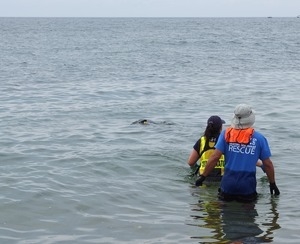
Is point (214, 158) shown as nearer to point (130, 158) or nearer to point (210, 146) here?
point (210, 146)

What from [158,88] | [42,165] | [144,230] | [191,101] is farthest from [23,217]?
[158,88]

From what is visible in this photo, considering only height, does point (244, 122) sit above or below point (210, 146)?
above

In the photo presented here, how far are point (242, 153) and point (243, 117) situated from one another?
0.50 metres

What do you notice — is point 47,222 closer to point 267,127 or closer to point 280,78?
point 267,127

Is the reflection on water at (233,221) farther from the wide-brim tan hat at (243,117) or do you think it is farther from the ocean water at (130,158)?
the wide-brim tan hat at (243,117)

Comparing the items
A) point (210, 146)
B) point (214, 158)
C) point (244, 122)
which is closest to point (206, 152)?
point (210, 146)

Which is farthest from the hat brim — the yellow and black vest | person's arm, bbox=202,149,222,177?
the yellow and black vest

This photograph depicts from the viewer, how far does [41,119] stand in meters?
18.0

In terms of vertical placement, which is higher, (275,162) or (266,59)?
(266,59)

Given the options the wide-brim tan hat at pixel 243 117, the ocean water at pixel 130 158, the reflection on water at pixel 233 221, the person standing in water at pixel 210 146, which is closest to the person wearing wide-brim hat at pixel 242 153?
the wide-brim tan hat at pixel 243 117

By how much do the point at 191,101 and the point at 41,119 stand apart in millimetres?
6292

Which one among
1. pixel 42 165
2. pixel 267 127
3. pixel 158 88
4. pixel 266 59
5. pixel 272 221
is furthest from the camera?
pixel 266 59

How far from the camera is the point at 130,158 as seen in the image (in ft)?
43.3

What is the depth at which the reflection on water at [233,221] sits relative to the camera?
312 inches
